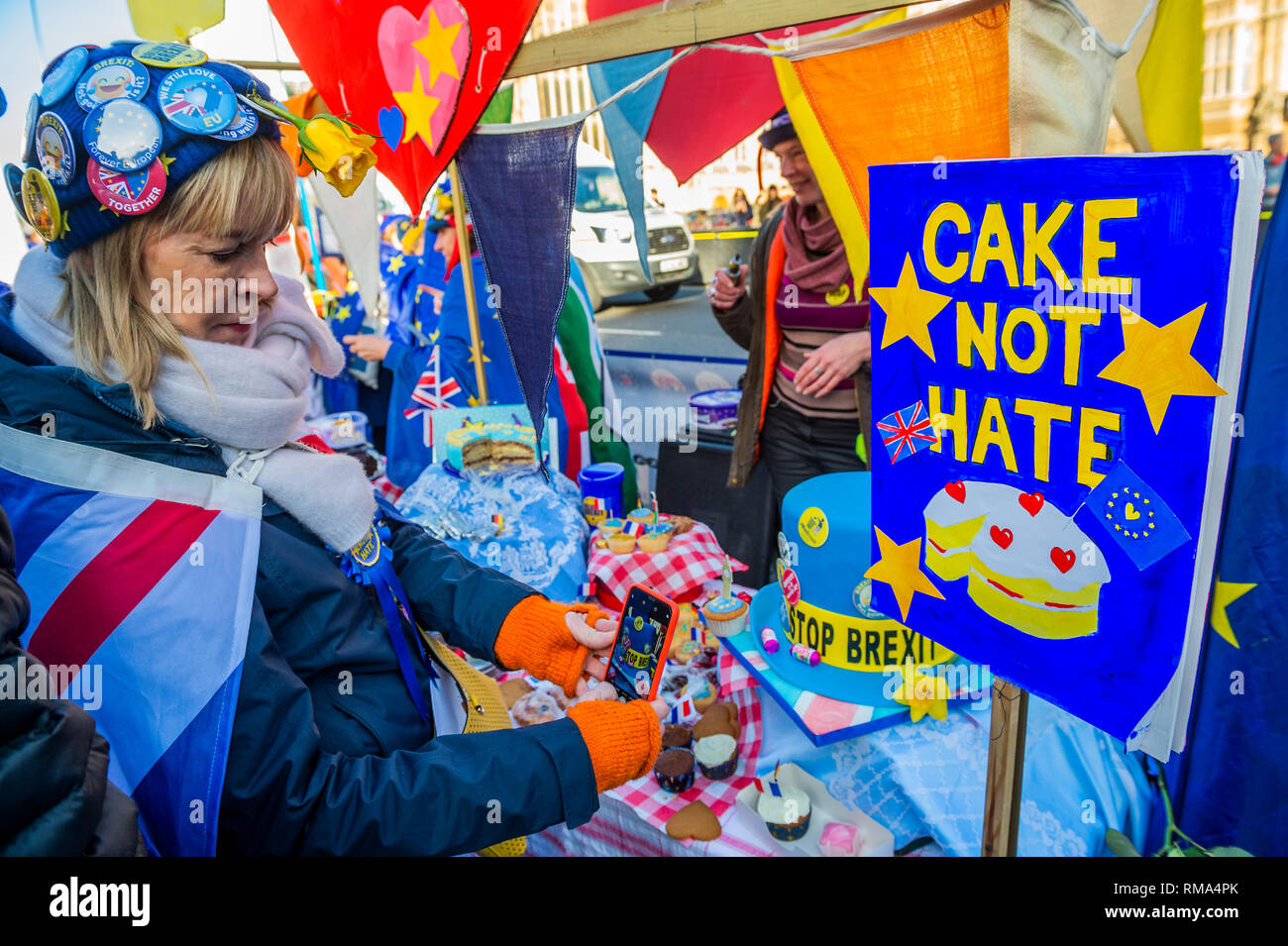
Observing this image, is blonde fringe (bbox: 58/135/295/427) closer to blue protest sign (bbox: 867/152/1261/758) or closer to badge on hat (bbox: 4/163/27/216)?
badge on hat (bbox: 4/163/27/216)

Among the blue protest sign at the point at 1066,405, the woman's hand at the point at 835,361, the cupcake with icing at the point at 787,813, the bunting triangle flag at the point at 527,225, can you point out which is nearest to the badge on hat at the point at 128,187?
the blue protest sign at the point at 1066,405

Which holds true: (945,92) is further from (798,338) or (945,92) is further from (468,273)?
(468,273)

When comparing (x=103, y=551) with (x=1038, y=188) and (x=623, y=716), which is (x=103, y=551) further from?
(x=1038, y=188)

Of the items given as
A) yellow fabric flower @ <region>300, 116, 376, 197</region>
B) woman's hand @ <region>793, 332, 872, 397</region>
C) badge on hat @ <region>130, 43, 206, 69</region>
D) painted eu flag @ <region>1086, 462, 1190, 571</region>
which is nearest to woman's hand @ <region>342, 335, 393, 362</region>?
woman's hand @ <region>793, 332, 872, 397</region>

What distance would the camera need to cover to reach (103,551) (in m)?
0.98

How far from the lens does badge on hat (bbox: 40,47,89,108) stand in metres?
1.05

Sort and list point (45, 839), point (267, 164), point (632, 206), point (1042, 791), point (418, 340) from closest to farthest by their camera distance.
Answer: point (45, 839) → point (267, 164) → point (1042, 791) → point (632, 206) → point (418, 340)

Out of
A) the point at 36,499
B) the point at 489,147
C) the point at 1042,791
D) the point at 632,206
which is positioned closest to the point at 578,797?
the point at 36,499

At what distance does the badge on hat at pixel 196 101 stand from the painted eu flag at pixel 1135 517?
1.29 metres

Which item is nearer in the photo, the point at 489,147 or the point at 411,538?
the point at 411,538

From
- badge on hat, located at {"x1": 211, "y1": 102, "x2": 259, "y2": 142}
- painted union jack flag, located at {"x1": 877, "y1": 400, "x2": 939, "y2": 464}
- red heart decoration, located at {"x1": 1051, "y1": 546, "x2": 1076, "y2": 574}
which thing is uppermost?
badge on hat, located at {"x1": 211, "y1": 102, "x2": 259, "y2": 142}

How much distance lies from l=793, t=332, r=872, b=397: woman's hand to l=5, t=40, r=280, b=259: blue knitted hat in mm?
1659

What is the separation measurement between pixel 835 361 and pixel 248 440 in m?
1.68

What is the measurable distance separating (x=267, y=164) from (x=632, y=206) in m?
1.75
